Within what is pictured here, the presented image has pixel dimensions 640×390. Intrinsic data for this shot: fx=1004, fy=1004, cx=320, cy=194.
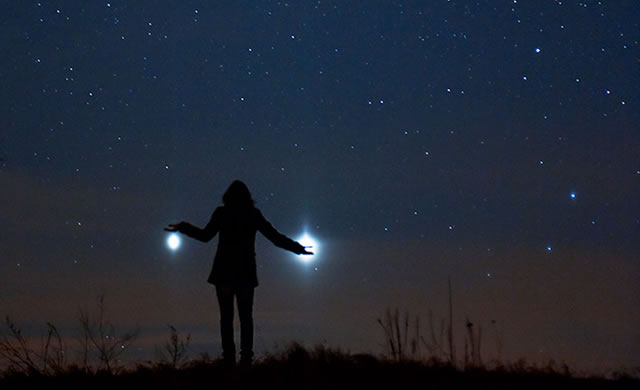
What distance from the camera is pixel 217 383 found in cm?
886

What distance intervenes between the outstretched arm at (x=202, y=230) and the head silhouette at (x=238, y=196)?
236 mm

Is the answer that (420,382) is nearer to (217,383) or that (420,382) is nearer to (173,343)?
(217,383)

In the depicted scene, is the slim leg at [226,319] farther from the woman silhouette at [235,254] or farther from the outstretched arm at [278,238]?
the outstretched arm at [278,238]

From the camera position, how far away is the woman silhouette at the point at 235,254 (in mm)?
11023

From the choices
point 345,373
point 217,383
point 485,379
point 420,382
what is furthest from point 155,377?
point 485,379

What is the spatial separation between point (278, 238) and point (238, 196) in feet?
2.56

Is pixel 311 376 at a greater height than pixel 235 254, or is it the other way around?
pixel 235 254

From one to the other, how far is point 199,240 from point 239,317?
101cm

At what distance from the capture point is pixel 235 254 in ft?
36.7

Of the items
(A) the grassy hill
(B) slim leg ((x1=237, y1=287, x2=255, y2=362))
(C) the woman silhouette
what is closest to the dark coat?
(C) the woman silhouette

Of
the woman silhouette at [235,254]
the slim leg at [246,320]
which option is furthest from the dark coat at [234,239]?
the slim leg at [246,320]

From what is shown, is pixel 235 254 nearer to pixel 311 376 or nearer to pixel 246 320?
pixel 246 320

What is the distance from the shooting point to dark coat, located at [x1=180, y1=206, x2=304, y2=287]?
11.1 m

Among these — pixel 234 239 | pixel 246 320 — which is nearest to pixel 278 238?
pixel 234 239
